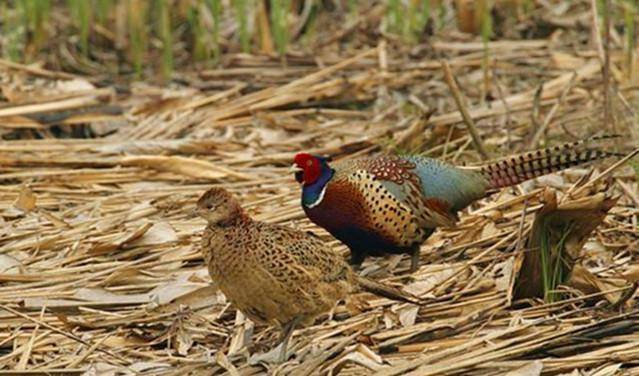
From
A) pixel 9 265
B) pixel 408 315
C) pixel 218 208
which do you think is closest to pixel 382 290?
pixel 408 315

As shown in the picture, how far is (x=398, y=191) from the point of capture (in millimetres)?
5773

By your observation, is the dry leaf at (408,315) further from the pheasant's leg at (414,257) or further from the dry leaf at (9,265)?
the dry leaf at (9,265)

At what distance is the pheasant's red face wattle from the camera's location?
556 cm

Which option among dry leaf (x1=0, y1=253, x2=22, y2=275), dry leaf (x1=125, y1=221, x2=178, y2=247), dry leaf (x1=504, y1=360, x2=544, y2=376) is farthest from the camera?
dry leaf (x1=125, y1=221, x2=178, y2=247)

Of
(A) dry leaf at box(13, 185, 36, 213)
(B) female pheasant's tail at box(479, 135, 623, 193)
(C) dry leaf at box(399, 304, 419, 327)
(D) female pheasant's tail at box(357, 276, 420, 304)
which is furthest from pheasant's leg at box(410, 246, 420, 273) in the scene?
(A) dry leaf at box(13, 185, 36, 213)

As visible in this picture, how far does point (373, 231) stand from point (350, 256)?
353mm

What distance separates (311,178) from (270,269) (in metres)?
0.97

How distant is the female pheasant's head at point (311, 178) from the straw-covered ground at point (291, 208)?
0.44 meters

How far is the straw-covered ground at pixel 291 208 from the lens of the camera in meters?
4.76

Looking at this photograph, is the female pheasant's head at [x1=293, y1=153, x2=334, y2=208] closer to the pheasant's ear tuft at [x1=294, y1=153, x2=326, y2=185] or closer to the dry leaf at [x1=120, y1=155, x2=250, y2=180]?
the pheasant's ear tuft at [x1=294, y1=153, x2=326, y2=185]

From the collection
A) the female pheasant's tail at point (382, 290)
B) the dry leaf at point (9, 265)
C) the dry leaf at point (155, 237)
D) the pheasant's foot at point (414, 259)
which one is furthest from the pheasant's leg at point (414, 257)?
the dry leaf at point (9, 265)

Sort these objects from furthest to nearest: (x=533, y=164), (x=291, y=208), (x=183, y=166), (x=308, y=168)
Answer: (x=183, y=166)
(x=291, y=208)
(x=533, y=164)
(x=308, y=168)

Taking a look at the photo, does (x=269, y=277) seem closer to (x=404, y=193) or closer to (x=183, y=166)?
(x=404, y=193)

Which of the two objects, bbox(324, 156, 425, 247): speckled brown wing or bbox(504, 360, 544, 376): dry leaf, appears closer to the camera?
bbox(504, 360, 544, 376): dry leaf
